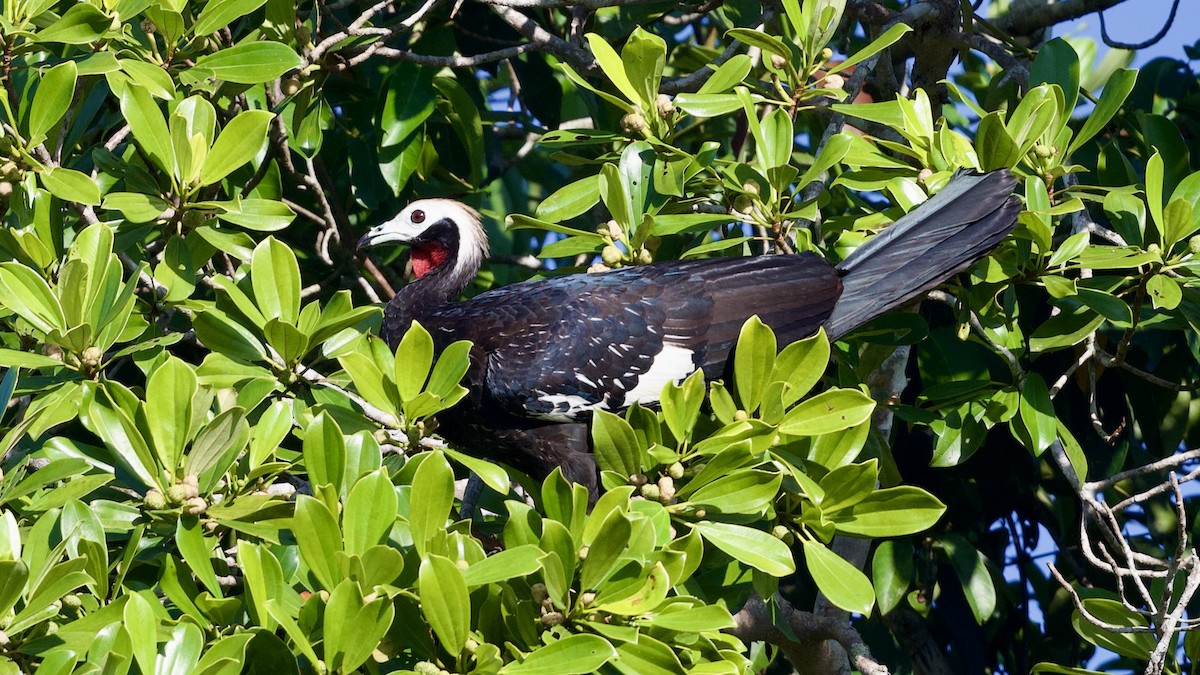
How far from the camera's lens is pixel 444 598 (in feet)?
6.40

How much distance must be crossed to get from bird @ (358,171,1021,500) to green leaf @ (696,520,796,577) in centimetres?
100

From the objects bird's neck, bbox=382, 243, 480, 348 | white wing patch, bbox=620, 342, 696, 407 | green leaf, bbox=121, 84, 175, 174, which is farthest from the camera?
bird's neck, bbox=382, 243, 480, 348

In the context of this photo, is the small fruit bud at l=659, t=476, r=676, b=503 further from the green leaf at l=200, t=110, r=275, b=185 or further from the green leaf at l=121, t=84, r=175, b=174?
the green leaf at l=121, t=84, r=175, b=174

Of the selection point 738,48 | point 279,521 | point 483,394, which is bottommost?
point 483,394

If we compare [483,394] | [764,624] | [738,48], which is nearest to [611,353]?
[483,394]

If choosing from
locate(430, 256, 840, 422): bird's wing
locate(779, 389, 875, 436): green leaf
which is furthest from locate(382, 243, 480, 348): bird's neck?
locate(779, 389, 875, 436): green leaf

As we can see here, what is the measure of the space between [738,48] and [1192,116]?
1.54 m

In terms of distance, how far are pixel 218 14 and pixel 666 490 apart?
5.53 feet

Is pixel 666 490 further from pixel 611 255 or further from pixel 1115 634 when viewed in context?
pixel 1115 634

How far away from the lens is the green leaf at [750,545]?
2.32 meters

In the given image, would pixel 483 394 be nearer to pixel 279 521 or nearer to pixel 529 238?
pixel 279 521

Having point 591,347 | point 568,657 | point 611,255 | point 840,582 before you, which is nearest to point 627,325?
point 591,347

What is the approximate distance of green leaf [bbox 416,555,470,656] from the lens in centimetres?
193

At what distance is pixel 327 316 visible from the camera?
2744 mm
